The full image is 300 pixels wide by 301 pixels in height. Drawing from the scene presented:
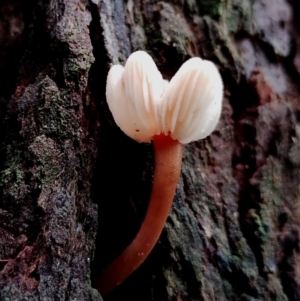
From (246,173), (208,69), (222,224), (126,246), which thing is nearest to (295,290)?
(222,224)

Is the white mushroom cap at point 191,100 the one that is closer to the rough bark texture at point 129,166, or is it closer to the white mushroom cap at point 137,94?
the white mushroom cap at point 137,94

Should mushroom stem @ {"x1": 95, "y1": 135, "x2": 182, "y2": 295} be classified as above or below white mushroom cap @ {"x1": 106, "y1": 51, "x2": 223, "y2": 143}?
below

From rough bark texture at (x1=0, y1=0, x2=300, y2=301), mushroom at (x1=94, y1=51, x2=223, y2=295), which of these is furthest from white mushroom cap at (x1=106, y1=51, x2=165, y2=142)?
rough bark texture at (x1=0, y1=0, x2=300, y2=301)

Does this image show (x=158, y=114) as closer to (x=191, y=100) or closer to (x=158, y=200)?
(x=191, y=100)

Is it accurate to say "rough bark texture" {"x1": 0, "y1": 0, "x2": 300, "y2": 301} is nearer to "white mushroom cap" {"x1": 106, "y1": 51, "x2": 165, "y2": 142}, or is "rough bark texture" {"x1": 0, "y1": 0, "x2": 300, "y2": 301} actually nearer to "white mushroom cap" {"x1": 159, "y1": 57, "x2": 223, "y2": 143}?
"white mushroom cap" {"x1": 106, "y1": 51, "x2": 165, "y2": 142}

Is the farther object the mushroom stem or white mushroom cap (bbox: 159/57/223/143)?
the mushroom stem

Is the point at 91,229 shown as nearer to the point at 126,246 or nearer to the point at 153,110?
the point at 126,246
